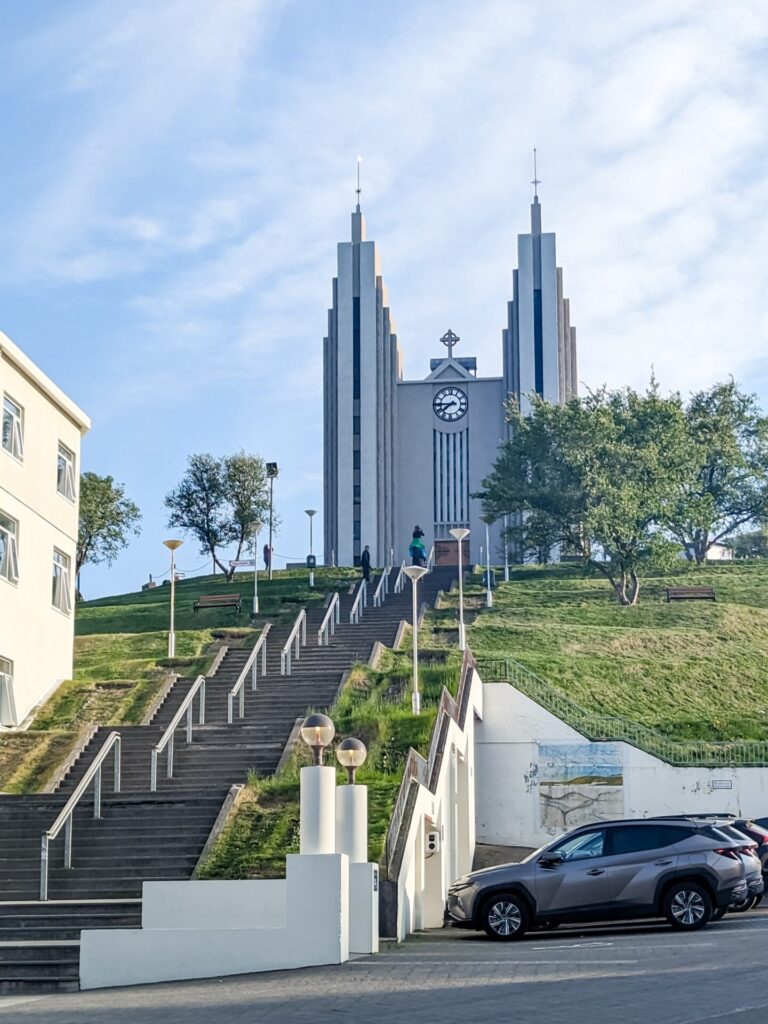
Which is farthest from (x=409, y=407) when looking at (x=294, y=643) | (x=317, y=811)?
(x=317, y=811)

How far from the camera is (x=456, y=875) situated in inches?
971

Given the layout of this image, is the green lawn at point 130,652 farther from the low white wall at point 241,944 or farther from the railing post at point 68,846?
the low white wall at point 241,944

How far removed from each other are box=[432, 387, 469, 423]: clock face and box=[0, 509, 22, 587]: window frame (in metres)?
49.1

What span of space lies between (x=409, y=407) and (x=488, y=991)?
66.1 m

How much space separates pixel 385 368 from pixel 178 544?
136 feet

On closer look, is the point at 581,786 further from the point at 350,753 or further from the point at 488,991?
A: the point at 488,991

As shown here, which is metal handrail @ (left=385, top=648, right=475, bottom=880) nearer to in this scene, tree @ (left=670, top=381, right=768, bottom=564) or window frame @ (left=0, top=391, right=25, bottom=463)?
window frame @ (left=0, top=391, right=25, bottom=463)

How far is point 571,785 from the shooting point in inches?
1147

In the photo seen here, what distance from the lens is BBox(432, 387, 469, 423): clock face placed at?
76.4 m

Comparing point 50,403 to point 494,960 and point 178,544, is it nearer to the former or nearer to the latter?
point 178,544

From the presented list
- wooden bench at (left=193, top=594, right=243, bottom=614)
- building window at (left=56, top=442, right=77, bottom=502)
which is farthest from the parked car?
wooden bench at (left=193, top=594, right=243, bottom=614)

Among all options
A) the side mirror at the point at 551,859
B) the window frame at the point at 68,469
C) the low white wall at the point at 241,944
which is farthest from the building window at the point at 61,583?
the low white wall at the point at 241,944

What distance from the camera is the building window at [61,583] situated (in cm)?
3118

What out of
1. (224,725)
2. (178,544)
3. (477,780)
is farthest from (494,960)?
(178,544)
